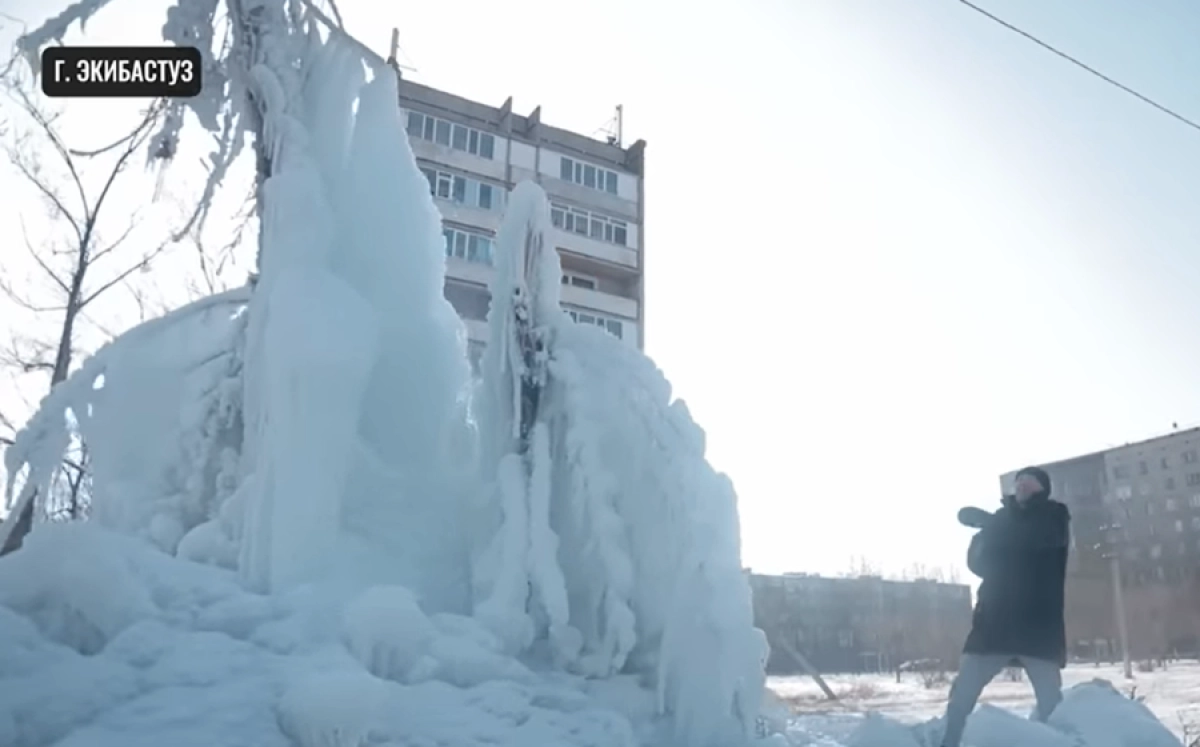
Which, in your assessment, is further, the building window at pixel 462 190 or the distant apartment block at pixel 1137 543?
the building window at pixel 462 190

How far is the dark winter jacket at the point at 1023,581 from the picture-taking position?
4633mm

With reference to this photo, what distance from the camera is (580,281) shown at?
28500 mm

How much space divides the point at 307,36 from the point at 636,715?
5.85 metres

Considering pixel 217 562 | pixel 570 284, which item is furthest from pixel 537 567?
pixel 570 284

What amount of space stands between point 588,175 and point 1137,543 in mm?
19739

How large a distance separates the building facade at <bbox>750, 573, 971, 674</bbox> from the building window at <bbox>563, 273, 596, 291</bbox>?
17.8 meters

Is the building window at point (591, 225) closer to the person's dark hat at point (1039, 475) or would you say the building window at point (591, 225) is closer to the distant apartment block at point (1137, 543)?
the distant apartment block at point (1137, 543)

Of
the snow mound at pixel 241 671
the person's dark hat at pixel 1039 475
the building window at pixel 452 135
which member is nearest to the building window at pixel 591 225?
the building window at pixel 452 135

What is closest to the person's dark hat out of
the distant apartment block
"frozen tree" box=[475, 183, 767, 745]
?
"frozen tree" box=[475, 183, 767, 745]

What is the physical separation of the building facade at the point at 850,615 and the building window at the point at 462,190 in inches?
857

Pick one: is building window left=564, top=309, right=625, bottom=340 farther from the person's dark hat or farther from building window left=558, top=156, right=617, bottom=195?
the person's dark hat

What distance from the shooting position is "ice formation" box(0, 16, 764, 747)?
4070 millimetres

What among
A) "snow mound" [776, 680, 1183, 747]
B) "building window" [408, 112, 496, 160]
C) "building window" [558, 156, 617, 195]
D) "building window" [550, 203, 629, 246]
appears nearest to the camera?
"snow mound" [776, 680, 1183, 747]

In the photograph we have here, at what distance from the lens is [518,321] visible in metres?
6.29
